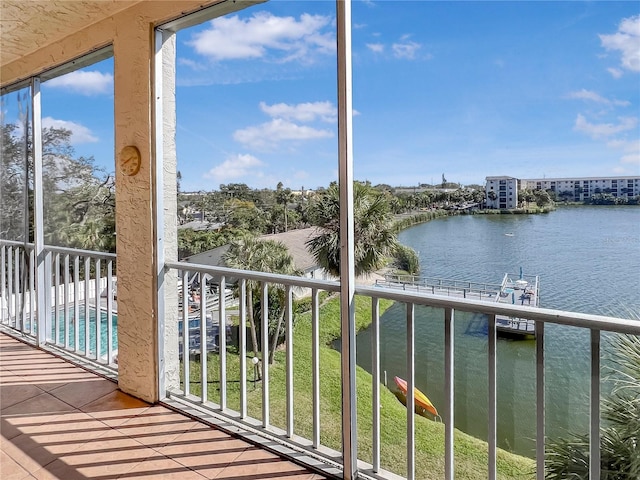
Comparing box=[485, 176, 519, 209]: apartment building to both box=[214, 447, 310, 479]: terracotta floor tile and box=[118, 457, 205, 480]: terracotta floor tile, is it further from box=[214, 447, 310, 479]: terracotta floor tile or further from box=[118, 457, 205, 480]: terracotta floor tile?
box=[118, 457, 205, 480]: terracotta floor tile

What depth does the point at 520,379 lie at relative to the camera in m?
1.56

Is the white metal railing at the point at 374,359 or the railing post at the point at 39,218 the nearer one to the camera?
the white metal railing at the point at 374,359

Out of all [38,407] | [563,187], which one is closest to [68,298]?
[38,407]

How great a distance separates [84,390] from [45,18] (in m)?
2.48

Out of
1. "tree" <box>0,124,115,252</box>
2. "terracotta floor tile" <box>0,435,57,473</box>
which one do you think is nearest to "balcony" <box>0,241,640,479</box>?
"tree" <box>0,124,115,252</box>

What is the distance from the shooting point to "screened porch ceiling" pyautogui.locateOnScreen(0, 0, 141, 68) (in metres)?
2.51

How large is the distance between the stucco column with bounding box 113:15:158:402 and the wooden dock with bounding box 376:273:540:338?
5.63 feet

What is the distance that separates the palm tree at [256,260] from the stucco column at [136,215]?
568 mm

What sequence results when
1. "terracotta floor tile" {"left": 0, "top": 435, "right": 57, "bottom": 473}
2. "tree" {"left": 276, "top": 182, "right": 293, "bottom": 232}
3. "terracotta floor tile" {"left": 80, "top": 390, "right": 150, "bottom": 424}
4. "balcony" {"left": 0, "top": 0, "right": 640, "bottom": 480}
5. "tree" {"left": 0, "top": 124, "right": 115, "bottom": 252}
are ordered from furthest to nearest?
"tree" {"left": 0, "top": 124, "right": 115, "bottom": 252}
"terracotta floor tile" {"left": 80, "top": 390, "right": 150, "bottom": 424}
"tree" {"left": 276, "top": 182, "right": 293, "bottom": 232}
"terracotta floor tile" {"left": 0, "top": 435, "right": 57, "bottom": 473}
"balcony" {"left": 0, "top": 0, "right": 640, "bottom": 480}

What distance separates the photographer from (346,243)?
1.84 metres

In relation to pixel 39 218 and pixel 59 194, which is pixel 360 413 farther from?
pixel 39 218

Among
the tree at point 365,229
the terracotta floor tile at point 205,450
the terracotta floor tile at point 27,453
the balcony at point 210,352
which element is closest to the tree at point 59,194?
the balcony at point 210,352

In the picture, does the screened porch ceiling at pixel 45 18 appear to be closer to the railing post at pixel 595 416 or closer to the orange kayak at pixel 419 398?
the orange kayak at pixel 419 398

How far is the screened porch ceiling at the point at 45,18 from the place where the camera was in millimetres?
2508
